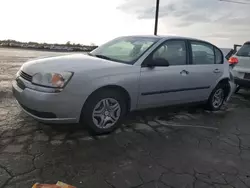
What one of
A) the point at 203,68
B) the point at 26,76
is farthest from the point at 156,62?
the point at 26,76

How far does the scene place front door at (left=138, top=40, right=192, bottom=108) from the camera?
14.1 feet

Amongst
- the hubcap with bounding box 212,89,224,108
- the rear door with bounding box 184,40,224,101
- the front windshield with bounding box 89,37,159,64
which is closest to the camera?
the front windshield with bounding box 89,37,159,64

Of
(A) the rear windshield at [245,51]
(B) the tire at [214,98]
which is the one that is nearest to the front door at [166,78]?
(B) the tire at [214,98]

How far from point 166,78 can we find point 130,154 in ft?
5.44

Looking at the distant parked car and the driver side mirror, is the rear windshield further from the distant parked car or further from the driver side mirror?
the driver side mirror

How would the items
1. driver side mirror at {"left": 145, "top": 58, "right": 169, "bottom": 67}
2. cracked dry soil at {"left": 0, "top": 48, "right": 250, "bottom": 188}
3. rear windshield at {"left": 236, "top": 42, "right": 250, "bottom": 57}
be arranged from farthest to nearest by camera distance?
rear windshield at {"left": 236, "top": 42, "right": 250, "bottom": 57}
driver side mirror at {"left": 145, "top": 58, "right": 169, "bottom": 67}
cracked dry soil at {"left": 0, "top": 48, "right": 250, "bottom": 188}

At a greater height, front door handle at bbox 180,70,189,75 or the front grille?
front door handle at bbox 180,70,189,75

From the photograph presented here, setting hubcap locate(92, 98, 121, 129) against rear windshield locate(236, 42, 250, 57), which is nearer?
hubcap locate(92, 98, 121, 129)

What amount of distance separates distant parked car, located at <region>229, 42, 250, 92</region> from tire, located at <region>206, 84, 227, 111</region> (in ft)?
4.58

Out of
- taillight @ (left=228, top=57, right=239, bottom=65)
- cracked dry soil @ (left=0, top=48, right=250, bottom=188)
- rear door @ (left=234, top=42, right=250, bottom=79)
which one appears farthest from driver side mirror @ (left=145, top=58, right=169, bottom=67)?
taillight @ (left=228, top=57, right=239, bottom=65)

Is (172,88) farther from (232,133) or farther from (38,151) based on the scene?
(38,151)

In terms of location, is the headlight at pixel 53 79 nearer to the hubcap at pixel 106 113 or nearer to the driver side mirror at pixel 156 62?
the hubcap at pixel 106 113

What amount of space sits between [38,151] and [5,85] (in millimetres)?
3778

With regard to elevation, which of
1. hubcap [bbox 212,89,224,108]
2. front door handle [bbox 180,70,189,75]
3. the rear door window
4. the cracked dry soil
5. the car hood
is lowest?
the cracked dry soil
